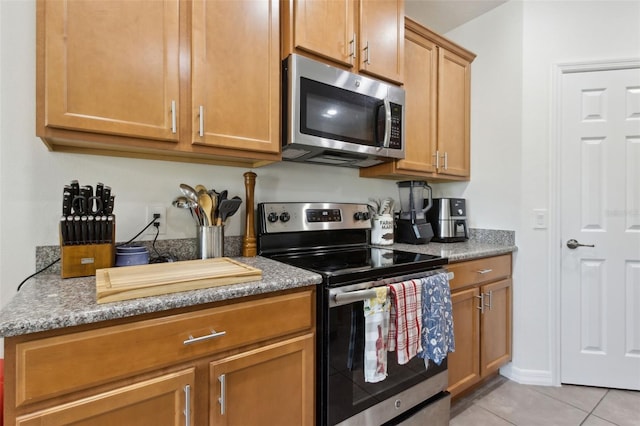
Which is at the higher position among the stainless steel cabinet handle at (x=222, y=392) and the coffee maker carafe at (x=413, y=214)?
the coffee maker carafe at (x=413, y=214)

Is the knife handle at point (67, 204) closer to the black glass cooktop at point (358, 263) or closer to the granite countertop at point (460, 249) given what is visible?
the black glass cooktop at point (358, 263)

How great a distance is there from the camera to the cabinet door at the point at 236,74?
4.12 feet

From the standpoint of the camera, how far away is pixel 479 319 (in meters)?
1.93

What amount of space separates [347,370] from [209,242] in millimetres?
825

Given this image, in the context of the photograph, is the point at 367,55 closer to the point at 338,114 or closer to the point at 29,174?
the point at 338,114

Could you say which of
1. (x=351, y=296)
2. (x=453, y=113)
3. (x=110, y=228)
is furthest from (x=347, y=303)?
(x=453, y=113)

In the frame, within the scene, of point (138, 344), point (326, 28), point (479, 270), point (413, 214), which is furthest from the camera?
point (413, 214)

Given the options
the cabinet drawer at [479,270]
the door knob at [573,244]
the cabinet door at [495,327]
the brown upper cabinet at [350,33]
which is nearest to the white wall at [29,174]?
the brown upper cabinet at [350,33]

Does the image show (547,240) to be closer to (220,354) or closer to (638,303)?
(638,303)

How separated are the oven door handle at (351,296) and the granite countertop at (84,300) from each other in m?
0.10

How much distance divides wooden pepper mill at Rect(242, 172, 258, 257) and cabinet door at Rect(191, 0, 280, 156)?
26 cm

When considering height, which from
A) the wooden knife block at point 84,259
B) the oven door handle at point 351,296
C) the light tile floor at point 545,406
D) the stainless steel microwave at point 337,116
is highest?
the stainless steel microwave at point 337,116

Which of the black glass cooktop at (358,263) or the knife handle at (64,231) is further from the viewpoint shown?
the black glass cooktop at (358,263)

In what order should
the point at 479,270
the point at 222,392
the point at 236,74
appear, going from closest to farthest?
the point at 222,392
the point at 236,74
the point at 479,270
